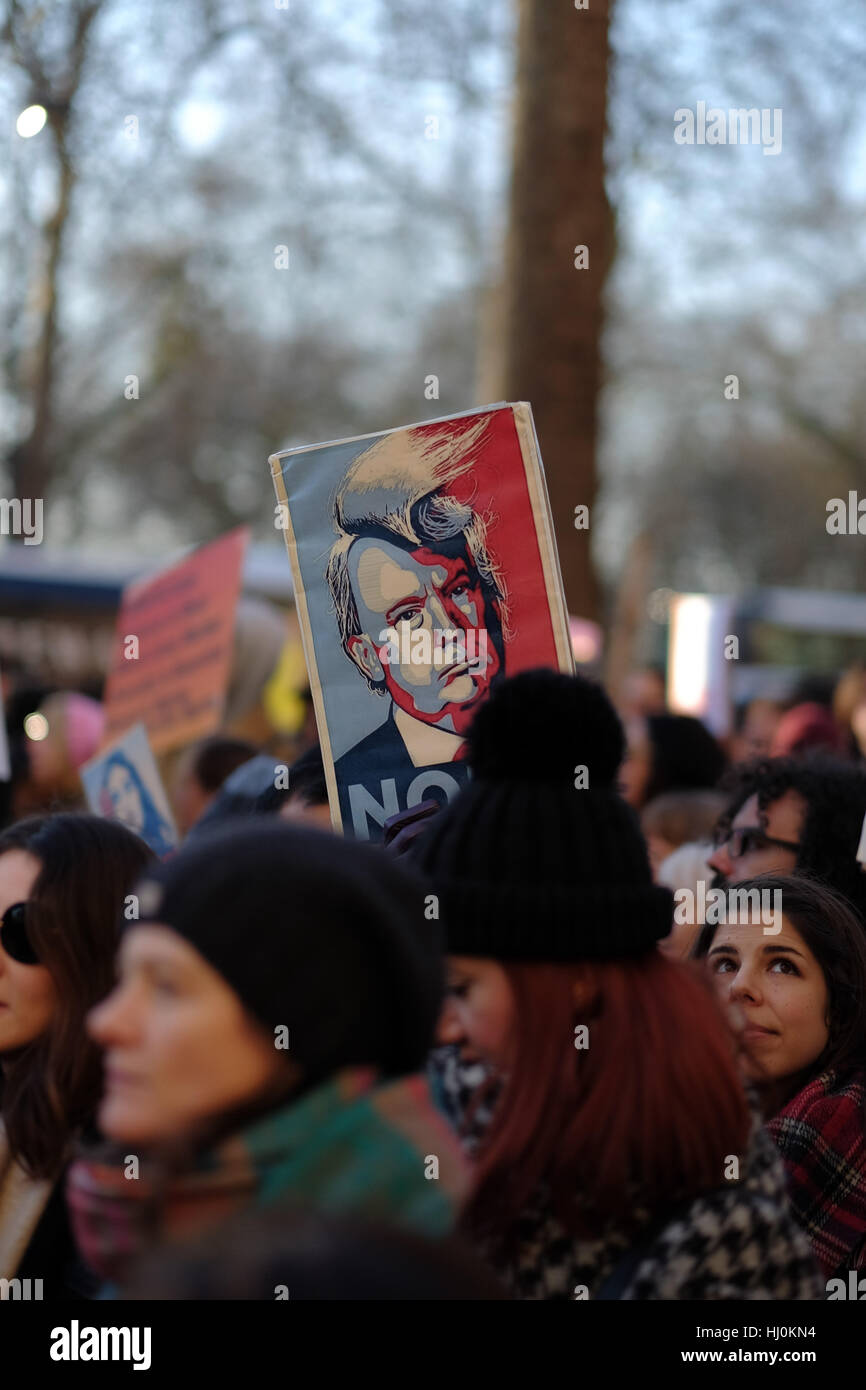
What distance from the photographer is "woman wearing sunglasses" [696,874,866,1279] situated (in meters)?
2.46

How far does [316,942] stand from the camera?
1418mm

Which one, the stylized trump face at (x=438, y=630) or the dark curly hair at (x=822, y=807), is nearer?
the stylized trump face at (x=438, y=630)

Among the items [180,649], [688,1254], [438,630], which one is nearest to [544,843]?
[688,1254]

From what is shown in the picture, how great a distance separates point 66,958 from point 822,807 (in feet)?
5.90

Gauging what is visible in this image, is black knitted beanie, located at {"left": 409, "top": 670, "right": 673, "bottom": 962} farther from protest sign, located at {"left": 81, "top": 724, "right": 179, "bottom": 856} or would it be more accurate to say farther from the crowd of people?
protest sign, located at {"left": 81, "top": 724, "right": 179, "bottom": 856}

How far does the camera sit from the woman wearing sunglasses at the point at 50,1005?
2174 mm

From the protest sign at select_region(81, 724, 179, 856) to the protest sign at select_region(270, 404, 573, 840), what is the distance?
1.59 metres

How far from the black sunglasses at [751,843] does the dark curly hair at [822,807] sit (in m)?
0.04

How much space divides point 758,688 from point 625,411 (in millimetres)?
12248

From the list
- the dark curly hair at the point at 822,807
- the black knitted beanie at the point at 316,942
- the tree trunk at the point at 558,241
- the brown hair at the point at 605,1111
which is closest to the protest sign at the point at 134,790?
the dark curly hair at the point at 822,807

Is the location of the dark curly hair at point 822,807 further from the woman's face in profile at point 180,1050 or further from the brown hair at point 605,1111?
the woman's face in profile at point 180,1050

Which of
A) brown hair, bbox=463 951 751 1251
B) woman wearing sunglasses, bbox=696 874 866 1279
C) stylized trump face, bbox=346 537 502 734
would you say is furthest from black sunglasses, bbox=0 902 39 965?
woman wearing sunglasses, bbox=696 874 866 1279

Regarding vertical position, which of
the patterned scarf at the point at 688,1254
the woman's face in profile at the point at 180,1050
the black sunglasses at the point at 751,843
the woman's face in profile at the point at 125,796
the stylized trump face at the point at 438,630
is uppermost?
the stylized trump face at the point at 438,630

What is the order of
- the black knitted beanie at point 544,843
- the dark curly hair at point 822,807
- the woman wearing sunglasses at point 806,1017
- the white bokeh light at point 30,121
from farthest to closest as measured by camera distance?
the white bokeh light at point 30,121 < the dark curly hair at point 822,807 < the woman wearing sunglasses at point 806,1017 < the black knitted beanie at point 544,843
